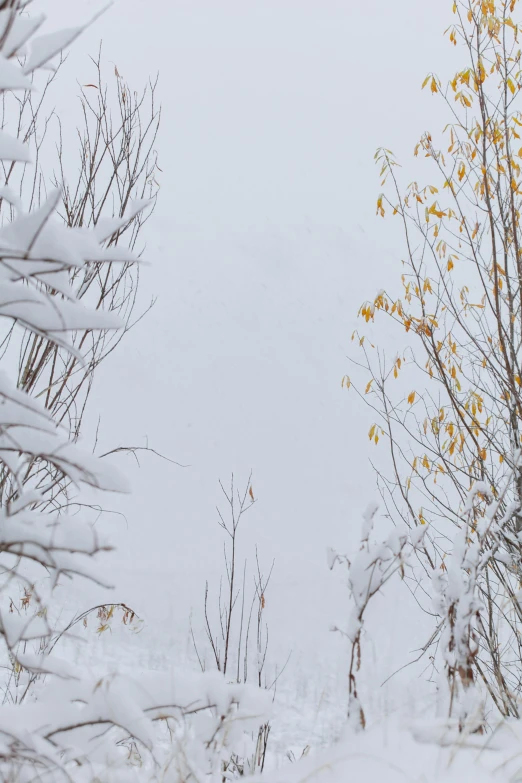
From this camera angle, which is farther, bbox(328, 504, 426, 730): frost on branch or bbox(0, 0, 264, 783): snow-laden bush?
bbox(328, 504, 426, 730): frost on branch

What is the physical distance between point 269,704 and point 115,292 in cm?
232

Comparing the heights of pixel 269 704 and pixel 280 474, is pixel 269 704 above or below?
below

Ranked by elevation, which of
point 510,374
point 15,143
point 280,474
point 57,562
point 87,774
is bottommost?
point 87,774

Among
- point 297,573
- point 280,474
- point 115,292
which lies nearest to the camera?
point 115,292

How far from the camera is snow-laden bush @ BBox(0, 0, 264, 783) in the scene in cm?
85

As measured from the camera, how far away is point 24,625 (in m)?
0.92

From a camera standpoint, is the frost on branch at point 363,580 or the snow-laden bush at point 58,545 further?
the frost on branch at point 363,580

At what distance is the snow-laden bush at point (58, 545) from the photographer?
2.79 ft

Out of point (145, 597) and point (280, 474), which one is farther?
point (280, 474)

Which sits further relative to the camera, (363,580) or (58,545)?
(363,580)

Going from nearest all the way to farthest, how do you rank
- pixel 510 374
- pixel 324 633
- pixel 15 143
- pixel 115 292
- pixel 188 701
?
pixel 15 143 < pixel 188 701 < pixel 510 374 < pixel 115 292 < pixel 324 633

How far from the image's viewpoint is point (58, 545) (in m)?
0.87

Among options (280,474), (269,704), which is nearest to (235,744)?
(269,704)

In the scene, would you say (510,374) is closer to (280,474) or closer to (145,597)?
(145,597)
